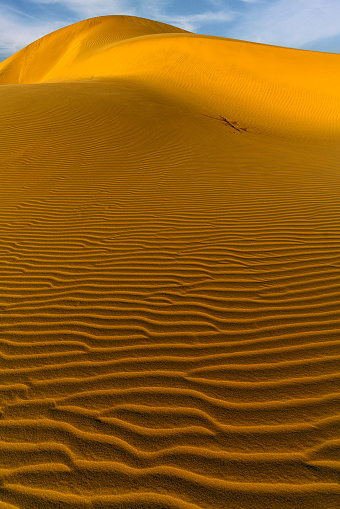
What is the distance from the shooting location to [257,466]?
1.86 metres

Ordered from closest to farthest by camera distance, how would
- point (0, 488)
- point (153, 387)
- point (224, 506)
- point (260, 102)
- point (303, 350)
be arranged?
point (224, 506), point (0, 488), point (153, 387), point (303, 350), point (260, 102)

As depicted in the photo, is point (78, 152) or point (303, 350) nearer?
point (303, 350)

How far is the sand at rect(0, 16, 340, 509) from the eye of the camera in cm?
186

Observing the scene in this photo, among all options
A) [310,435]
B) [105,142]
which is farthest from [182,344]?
[105,142]

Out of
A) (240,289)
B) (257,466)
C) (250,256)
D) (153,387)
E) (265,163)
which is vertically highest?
Answer: (265,163)

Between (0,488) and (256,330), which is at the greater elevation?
(256,330)

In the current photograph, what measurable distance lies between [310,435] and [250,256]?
2.36 metres

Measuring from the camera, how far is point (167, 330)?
116 inches

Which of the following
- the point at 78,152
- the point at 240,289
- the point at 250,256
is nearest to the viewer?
the point at 240,289

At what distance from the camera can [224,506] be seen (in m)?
1.70

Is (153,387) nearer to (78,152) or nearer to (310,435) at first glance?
(310,435)

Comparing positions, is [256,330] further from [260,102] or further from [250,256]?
[260,102]

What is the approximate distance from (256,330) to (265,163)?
678 cm

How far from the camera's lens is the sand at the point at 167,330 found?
6.09ft
